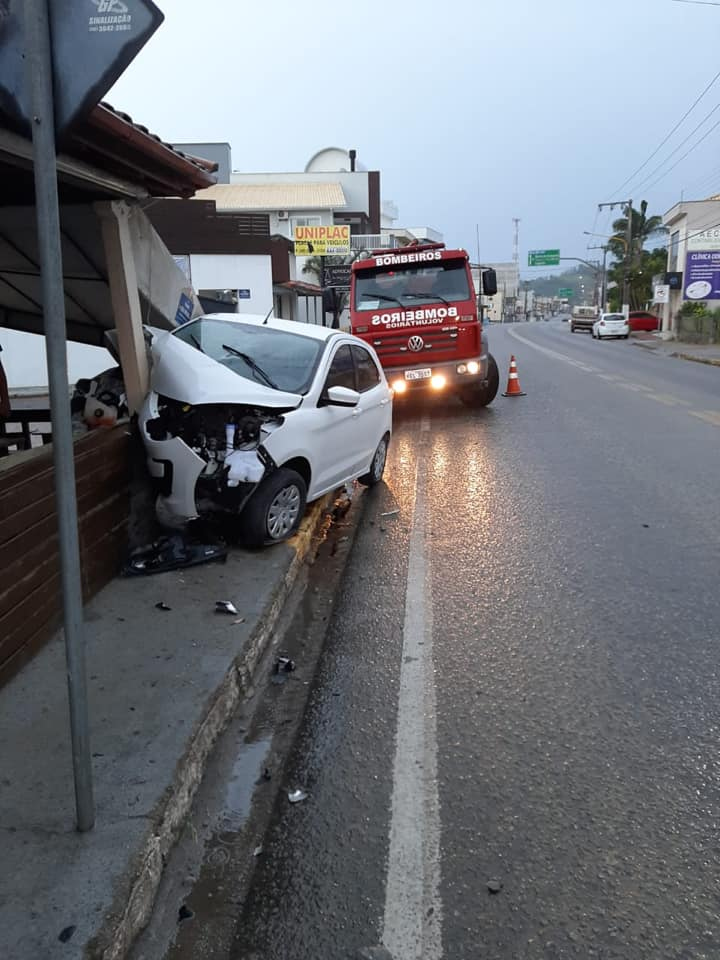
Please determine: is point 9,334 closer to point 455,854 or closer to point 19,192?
point 19,192

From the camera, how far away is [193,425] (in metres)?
5.86

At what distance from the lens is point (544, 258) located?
3189 inches

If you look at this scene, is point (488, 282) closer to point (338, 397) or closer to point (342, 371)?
point (342, 371)

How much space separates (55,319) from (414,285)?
11.8 m

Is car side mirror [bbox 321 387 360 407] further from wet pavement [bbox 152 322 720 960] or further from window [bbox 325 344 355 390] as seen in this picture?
wet pavement [bbox 152 322 720 960]

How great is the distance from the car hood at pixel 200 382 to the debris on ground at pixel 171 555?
3.36ft

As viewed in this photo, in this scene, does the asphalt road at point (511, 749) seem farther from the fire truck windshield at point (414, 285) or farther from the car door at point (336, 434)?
the fire truck windshield at point (414, 285)

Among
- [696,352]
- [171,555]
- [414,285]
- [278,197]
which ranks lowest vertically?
[171,555]

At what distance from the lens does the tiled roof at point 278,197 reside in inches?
1842

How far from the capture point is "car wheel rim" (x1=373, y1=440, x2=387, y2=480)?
332 inches

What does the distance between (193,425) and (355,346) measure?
7.94 ft

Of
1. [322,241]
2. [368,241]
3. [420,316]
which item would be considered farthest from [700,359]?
[368,241]

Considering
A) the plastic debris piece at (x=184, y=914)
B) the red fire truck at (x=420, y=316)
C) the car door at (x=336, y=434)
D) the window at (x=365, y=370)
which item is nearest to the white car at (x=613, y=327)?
the red fire truck at (x=420, y=316)

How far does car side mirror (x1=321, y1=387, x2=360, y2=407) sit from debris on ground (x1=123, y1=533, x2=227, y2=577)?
1.54 metres
